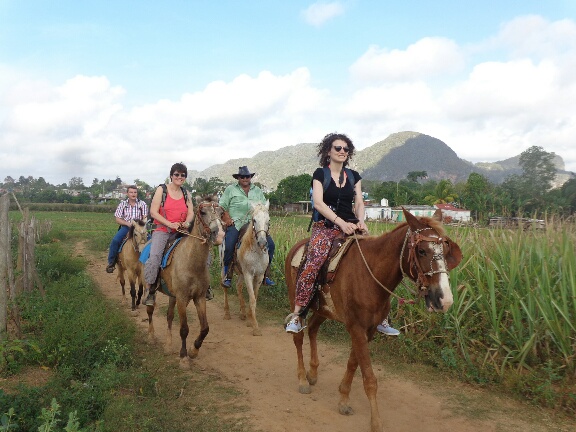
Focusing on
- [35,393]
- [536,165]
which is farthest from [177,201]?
[536,165]

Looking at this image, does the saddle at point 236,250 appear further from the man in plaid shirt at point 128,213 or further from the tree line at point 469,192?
the man in plaid shirt at point 128,213

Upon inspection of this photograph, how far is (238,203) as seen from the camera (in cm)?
881

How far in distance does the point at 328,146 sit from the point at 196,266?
2702mm

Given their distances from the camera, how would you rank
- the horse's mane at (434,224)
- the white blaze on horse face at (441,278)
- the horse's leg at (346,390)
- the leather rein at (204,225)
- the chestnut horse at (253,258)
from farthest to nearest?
the chestnut horse at (253,258)
the leather rein at (204,225)
the horse's leg at (346,390)
the horse's mane at (434,224)
the white blaze on horse face at (441,278)

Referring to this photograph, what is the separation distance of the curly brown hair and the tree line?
3.00 m

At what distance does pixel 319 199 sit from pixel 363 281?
113 centimetres

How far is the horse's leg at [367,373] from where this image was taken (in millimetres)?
3801

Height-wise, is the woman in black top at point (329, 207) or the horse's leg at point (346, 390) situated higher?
the woman in black top at point (329, 207)

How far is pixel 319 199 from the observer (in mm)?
4617

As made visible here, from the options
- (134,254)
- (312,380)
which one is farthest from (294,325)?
(134,254)

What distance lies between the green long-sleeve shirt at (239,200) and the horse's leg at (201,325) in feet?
9.86

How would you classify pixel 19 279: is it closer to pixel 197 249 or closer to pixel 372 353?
pixel 197 249

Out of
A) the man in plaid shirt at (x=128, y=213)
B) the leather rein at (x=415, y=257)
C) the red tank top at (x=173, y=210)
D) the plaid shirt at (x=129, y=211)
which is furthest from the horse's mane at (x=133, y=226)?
the leather rein at (x=415, y=257)

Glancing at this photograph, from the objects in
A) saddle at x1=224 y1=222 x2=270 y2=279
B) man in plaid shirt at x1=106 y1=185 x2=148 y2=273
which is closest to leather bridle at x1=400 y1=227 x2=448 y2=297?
saddle at x1=224 y1=222 x2=270 y2=279
